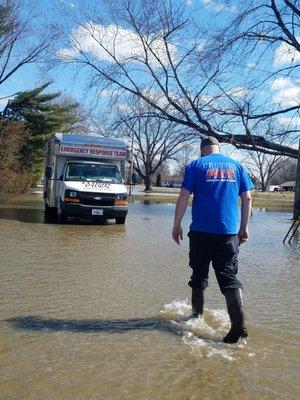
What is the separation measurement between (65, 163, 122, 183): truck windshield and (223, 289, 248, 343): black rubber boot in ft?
35.5

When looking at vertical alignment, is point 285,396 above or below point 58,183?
below

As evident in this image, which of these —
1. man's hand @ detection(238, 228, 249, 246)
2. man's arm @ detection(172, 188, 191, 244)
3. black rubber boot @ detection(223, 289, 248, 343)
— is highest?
man's arm @ detection(172, 188, 191, 244)

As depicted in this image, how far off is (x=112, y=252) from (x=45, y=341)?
5.32 meters

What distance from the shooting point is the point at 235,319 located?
4715 millimetres

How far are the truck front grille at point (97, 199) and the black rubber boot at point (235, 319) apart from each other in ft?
33.1

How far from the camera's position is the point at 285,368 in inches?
164

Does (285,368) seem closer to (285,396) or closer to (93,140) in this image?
(285,396)

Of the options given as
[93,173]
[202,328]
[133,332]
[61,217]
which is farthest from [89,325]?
[93,173]

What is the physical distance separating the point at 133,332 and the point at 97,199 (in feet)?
32.6

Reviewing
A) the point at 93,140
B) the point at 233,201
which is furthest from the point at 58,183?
the point at 233,201

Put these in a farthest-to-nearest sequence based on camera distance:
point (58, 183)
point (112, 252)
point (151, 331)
Result: point (58, 183) < point (112, 252) < point (151, 331)

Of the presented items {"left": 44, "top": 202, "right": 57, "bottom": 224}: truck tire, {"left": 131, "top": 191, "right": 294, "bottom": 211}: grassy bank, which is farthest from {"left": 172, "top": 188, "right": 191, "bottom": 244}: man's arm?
{"left": 131, "top": 191, "right": 294, "bottom": 211}: grassy bank

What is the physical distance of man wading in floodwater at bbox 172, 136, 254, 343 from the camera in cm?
499

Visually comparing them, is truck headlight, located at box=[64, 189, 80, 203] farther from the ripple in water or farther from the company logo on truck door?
the ripple in water
